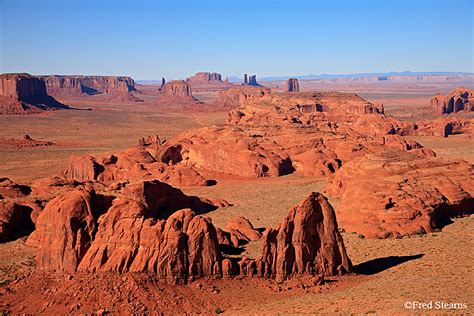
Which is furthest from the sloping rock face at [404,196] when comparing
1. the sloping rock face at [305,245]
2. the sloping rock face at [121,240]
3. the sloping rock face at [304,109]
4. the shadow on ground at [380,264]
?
the sloping rock face at [304,109]

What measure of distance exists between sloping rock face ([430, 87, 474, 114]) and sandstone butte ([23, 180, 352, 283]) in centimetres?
11862

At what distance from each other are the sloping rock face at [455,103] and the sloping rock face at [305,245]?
389 feet

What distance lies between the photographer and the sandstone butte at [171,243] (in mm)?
25562

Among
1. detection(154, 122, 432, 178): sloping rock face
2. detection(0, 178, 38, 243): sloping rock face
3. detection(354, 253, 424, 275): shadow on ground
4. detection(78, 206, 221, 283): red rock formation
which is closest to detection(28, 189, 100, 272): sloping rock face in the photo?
detection(78, 206, 221, 283): red rock formation

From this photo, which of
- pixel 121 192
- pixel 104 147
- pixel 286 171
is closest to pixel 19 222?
pixel 121 192

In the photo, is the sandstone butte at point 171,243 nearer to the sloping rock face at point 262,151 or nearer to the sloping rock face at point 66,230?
the sloping rock face at point 66,230

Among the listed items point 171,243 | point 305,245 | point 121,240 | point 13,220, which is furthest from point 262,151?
point 171,243

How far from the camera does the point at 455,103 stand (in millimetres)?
136375

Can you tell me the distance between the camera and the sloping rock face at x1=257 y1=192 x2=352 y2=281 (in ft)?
89.4

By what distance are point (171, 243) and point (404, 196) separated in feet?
64.4

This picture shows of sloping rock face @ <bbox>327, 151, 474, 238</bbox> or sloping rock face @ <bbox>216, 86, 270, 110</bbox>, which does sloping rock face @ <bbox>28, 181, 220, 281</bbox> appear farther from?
sloping rock face @ <bbox>216, 86, 270, 110</bbox>

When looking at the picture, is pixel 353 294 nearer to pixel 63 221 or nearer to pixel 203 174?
pixel 63 221

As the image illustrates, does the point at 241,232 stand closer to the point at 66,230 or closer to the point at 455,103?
the point at 66,230

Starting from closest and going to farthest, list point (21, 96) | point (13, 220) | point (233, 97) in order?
point (13, 220) < point (21, 96) < point (233, 97)
